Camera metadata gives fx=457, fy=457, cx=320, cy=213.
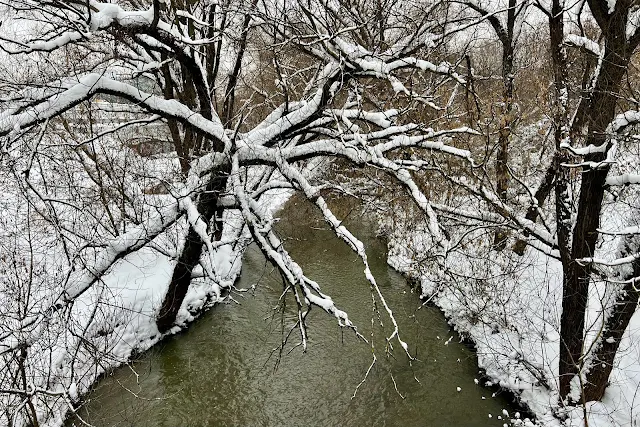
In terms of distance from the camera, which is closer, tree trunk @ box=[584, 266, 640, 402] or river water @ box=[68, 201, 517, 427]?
tree trunk @ box=[584, 266, 640, 402]

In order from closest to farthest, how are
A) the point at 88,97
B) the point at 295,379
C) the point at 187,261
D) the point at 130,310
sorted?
the point at 88,97 < the point at 130,310 < the point at 295,379 < the point at 187,261

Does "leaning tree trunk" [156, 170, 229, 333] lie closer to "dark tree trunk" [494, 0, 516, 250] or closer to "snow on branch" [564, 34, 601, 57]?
"dark tree trunk" [494, 0, 516, 250]

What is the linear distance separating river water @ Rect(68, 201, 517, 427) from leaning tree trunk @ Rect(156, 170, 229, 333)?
1.55 ft

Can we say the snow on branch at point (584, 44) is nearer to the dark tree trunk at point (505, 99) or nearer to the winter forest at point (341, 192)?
the winter forest at point (341, 192)

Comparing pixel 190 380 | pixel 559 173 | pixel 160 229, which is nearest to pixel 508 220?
pixel 559 173

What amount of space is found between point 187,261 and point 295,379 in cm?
268

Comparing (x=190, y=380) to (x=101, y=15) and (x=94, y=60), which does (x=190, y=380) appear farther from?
(x=94, y=60)

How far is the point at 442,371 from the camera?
732cm

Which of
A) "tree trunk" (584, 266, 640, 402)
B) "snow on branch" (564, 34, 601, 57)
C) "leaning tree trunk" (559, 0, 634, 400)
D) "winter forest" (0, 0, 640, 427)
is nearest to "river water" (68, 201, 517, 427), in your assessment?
"winter forest" (0, 0, 640, 427)

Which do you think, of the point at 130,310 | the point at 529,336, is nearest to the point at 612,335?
the point at 529,336

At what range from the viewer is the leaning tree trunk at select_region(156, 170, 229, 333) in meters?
7.40

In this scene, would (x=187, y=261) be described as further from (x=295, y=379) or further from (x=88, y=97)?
(x=88, y=97)

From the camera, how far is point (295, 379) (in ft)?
23.4

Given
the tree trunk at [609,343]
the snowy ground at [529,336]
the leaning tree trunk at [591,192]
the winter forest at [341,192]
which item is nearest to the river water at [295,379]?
the winter forest at [341,192]
